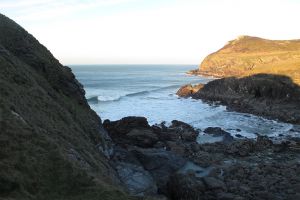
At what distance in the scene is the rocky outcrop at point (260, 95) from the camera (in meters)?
66.6

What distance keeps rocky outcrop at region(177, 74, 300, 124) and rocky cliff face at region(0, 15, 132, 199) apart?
108 feet

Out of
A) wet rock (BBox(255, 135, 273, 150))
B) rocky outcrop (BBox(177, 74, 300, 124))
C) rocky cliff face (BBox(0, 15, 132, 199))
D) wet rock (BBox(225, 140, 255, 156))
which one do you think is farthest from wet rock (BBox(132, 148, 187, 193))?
rocky outcrop (BBox(177, 74, 300, 124))

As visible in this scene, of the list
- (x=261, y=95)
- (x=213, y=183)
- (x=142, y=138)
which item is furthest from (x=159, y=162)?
(x=261, y=95)

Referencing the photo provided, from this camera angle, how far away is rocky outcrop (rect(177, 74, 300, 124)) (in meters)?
66.6

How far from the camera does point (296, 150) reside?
43.0 metres

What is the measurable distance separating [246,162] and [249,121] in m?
24.1

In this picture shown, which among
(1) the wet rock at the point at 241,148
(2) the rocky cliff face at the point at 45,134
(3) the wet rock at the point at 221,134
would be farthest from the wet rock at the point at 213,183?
(3) the wet rock at the point at 221,134

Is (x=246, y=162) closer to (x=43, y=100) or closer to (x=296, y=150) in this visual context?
(x=296, y=150)

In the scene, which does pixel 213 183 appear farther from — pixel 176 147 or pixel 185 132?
pixel 185 132

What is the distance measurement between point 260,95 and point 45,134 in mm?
58185

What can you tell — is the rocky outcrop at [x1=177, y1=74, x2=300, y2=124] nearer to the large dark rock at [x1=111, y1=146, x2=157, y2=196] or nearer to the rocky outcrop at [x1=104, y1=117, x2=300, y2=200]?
the rocky outcrop at [x1=104, y1=117, x2=300, y2=200]

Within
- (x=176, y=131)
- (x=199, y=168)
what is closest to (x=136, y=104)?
(x=176, y=131)

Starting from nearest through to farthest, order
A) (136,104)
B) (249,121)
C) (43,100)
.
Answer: (43,100) → (249,121) → (136,104)

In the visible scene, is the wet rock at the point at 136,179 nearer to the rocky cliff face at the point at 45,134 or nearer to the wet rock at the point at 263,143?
the rocky cliff face at the point at 45,134
